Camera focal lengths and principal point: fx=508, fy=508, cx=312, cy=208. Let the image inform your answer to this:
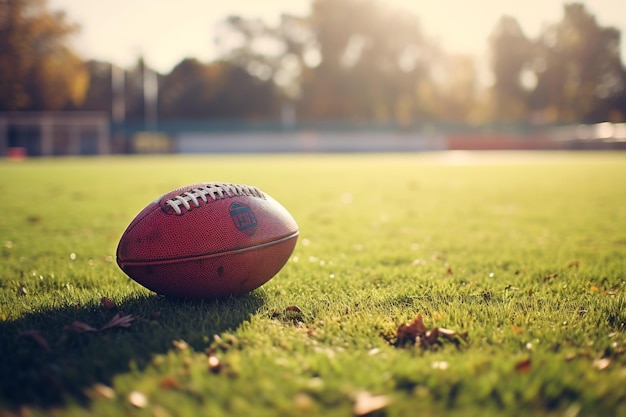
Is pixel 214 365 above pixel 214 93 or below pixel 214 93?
below

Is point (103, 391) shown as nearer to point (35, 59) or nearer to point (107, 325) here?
point (107, 325)

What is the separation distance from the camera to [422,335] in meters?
2.61

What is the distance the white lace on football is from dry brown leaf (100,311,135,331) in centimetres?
68

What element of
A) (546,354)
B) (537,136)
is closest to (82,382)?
(546,354)

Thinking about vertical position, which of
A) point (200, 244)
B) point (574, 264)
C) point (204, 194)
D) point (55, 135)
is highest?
point (55, 135)

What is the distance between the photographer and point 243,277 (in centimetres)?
319

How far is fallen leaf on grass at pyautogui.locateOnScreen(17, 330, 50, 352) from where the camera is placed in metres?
2.46

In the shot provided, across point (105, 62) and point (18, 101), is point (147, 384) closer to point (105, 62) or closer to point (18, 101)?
point (18, 101)

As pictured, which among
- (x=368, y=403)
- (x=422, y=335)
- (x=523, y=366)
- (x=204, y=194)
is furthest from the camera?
(x=204, y=194)

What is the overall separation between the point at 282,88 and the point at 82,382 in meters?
62.8

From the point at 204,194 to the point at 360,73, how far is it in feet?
199

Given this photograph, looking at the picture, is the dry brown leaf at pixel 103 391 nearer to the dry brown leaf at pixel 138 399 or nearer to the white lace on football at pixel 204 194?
the dry brown leaf at pixel 138 399

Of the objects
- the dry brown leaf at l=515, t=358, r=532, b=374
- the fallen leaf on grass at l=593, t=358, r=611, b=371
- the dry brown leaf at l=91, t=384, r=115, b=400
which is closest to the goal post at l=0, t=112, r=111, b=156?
the dry brown leaf at l=91, t=384, r=115, b=400

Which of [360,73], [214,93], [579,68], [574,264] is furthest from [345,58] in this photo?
[574,264]
